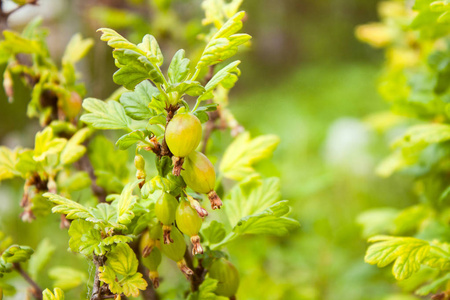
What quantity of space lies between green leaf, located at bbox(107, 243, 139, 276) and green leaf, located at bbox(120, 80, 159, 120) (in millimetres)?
130

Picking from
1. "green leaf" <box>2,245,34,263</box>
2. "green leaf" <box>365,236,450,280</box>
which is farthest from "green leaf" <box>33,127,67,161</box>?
"green leaf" <box>365,236,450,280</box>

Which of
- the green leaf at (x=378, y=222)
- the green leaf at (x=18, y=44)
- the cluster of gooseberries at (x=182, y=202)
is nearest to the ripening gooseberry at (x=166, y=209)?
the cluster of gooseberries at (x=182, y=202)

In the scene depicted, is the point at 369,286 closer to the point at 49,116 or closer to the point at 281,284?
the point at 281,284

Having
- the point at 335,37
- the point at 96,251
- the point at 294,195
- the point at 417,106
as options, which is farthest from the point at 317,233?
the point at 335,37

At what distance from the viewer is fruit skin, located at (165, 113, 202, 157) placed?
38 cm

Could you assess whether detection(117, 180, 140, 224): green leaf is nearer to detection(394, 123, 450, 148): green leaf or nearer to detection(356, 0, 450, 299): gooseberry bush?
detection(356, 0, 450, 299): gooseberry bush

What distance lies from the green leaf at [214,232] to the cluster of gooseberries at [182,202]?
0.03 metres

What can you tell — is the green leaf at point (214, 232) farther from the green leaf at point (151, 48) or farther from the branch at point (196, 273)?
the green leaf at point (151, 48)

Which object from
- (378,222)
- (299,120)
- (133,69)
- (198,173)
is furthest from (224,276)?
(299,120)

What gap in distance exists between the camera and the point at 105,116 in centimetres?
44

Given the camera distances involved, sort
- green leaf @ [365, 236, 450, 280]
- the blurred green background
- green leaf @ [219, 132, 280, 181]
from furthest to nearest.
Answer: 1. the blurred green background
2. green leaf @ [219, 132, 280, 181]
3. green leaf @ [365, 236, 450, 280]

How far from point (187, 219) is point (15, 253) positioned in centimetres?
20

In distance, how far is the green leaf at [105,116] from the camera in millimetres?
429

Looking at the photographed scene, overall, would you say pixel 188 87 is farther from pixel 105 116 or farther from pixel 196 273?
pixel 196 273
